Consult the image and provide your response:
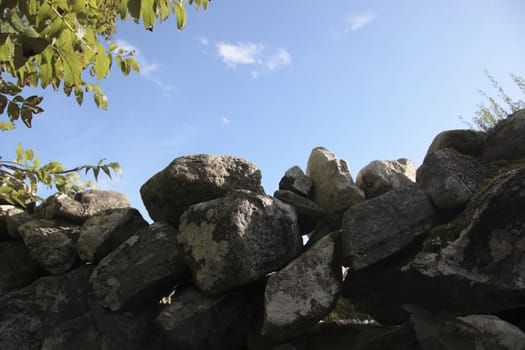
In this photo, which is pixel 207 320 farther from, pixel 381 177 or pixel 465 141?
pixel 465 141

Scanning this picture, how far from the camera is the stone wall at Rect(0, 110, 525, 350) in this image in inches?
135

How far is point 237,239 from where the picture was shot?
4.08 meters

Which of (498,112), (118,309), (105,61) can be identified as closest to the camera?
(105,61)

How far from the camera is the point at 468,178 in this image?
4152mm

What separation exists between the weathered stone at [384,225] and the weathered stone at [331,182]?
23.7 inches

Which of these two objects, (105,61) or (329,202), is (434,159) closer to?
(329,202)

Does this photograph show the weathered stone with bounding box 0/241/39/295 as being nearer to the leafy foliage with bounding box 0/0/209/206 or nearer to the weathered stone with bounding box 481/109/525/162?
the leafy foliage with bounding box 0/0/209/206

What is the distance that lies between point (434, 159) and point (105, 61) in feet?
11.3

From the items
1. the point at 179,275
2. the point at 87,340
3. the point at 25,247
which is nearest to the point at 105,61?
the point at 179,275

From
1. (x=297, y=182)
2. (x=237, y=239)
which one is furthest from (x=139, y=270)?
(x=297, y=182)

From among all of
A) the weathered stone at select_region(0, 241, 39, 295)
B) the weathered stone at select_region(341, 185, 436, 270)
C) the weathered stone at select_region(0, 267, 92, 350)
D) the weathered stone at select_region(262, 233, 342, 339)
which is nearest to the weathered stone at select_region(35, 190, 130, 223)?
the weathered stone at select_region(0, 241, 39, 295)

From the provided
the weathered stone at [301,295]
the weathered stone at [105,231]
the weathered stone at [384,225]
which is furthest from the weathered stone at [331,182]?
the weathered stone at [105,231]

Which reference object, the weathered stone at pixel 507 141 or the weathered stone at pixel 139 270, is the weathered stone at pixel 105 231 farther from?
the weathered stone at pixel 507 141

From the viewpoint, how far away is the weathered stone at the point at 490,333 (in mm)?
2957
